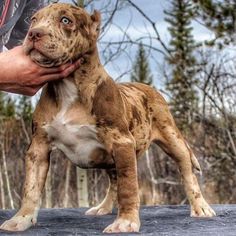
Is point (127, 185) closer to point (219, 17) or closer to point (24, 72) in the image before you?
point (24, 72)

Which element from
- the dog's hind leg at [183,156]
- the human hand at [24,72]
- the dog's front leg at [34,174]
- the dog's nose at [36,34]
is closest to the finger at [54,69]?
the human hand at [24,72]

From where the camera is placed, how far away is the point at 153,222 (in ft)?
6.78

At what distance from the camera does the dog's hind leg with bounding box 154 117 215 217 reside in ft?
7.75

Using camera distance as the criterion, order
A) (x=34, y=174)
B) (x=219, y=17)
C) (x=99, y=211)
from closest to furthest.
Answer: (x=34, y=174) → (x=99, y=211) → (x=219, y=17)

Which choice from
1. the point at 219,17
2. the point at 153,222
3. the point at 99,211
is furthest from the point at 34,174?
the point at 219,17

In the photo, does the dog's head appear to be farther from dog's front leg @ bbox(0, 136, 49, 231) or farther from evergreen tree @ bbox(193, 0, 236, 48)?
evergreen tree @ bbox(193, 0, 236, 48)

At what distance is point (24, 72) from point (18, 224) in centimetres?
47

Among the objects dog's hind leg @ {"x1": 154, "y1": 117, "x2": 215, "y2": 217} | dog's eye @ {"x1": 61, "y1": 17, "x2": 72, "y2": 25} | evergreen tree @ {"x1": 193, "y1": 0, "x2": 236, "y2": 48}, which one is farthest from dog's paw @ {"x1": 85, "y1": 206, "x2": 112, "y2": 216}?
evergreen tree @ {"x1": 193, "y1": 0, "x2": 236, "y2": 48}

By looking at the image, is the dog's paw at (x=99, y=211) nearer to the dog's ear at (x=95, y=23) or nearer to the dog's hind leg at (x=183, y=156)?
the dog's hind leg at (x=183, y=156)

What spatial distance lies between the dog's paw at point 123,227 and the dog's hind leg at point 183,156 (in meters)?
0.61

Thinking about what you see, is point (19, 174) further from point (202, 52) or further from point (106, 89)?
point (106, 89)

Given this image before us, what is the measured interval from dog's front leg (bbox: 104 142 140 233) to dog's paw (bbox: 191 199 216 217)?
0.53 m

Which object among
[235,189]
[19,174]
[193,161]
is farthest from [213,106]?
[193,161]

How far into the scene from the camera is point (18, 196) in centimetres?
710
